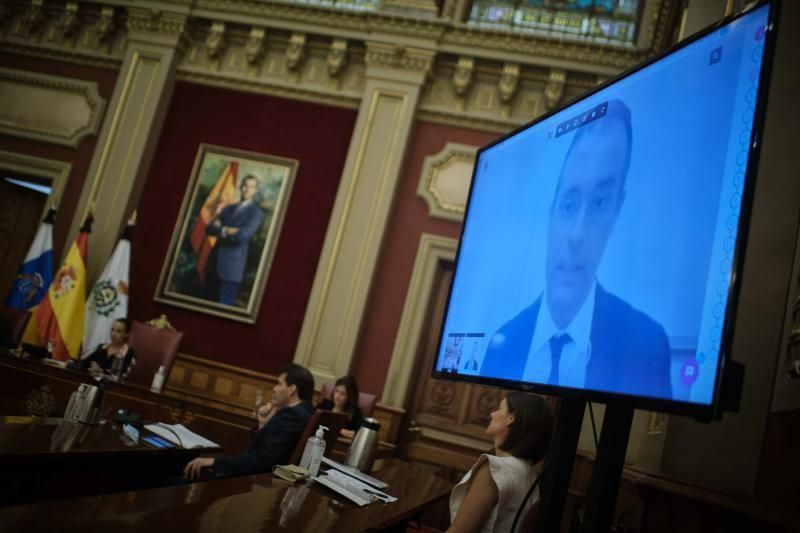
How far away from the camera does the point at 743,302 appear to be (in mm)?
2047

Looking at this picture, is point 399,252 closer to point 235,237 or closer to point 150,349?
point 235,237

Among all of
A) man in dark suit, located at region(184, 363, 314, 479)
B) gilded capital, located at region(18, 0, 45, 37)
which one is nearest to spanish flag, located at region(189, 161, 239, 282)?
gilded capital, located at region(18, 0, 45, 37)

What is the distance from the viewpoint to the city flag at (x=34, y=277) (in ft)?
20.4

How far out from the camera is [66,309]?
5906 mm

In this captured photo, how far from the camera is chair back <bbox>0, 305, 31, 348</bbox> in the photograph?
5.25 metres

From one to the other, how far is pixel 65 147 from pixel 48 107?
496mm

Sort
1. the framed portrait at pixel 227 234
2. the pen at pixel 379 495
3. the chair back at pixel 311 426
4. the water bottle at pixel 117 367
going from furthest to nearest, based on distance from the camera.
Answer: the framed portrait at pixel 227 234 < the water bottle at pixel 117 367 < the chair back at pixel 311 426 < the pen at pixel 379 495

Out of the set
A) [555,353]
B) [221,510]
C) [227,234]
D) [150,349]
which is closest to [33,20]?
[227,234]

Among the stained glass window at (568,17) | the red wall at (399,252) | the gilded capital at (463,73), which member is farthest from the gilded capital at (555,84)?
the gilded capital at (463,73)

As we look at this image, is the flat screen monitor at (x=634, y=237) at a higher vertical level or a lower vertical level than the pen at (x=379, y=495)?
higher

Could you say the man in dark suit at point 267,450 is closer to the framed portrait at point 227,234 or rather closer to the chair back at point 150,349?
the chair back at point 150,349

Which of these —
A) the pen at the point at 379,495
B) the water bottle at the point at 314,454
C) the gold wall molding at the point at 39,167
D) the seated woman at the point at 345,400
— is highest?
the gold wall molding at the point at 39,167

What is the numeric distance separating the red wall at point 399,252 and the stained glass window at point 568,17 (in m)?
1.11

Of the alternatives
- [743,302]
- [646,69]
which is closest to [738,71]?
[646,69]
